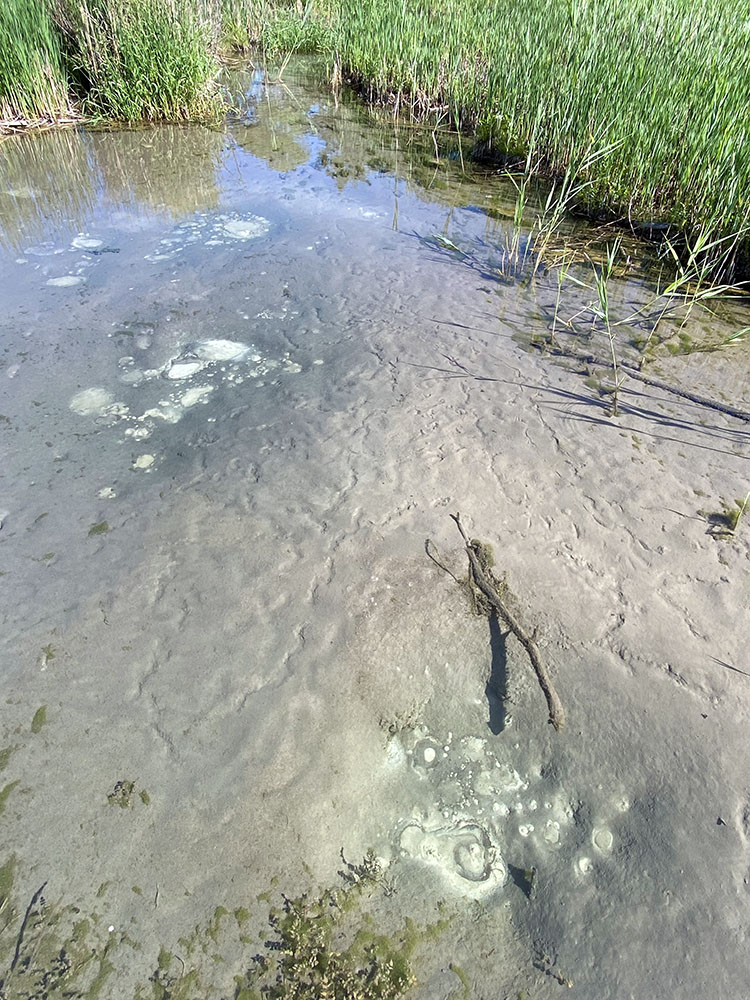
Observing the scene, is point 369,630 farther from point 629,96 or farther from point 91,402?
point 629,96

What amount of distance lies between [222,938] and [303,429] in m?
1.85

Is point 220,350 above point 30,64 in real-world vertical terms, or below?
below

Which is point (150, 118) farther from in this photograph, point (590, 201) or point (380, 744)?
point (380, 744)

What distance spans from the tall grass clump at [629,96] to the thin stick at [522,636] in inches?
109

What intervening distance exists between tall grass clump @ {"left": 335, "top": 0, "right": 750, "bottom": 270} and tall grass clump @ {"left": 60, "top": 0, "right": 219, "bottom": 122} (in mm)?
2687

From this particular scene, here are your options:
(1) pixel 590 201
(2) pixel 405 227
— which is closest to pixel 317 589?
(2) pixel 405 227

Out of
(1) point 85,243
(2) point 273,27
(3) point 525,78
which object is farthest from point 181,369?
(2) point 273,27

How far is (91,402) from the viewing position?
285 centimetres

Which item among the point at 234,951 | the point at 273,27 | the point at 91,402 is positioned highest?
the point at 273,27

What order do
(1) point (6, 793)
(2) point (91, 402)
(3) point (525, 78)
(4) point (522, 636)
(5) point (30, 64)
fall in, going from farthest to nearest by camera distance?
(5) point (30, 64), (3) point (525, 78), (2) point (91, 402), (4) point (522, 636), (1) point (6, 793)

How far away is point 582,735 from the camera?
1730 millimetres

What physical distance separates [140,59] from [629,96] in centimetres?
488

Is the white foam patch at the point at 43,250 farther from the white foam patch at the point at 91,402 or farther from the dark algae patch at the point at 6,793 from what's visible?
the dark algae patch at the point at 6,793

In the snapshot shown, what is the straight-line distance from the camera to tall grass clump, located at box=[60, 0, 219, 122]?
19.7ft
